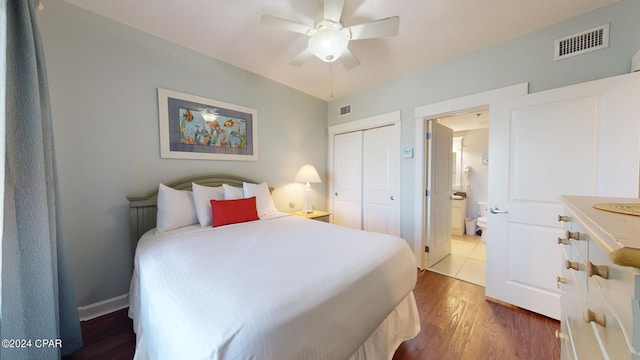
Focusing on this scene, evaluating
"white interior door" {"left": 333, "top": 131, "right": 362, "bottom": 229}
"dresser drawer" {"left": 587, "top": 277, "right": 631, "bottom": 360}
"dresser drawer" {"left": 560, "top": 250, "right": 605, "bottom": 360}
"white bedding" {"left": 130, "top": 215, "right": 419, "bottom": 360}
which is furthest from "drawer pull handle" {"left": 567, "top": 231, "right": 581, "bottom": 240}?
"white interior door" {"left": 333, "top": 131, "right": 362, "bottom": 229}

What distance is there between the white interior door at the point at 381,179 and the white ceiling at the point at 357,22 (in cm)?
93

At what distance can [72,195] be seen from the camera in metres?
1.76

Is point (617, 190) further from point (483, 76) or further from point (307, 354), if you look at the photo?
point (307, 354)

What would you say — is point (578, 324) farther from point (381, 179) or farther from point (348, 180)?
point (348, 180)

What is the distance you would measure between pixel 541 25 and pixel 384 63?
4.42 feet

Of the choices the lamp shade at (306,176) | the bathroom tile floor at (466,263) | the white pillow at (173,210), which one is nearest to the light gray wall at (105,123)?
the white pillow at (173,210)

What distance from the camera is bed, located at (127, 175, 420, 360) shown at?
748 millimetres

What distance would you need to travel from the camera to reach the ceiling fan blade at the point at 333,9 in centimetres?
144

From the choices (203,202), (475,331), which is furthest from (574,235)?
(203,202)

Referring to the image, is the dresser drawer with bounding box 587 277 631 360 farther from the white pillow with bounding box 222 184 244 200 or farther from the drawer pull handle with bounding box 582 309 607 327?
the white pillow with bounding box 222 184 244 200

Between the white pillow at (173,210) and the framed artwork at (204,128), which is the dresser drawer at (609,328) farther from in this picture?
the framed artwork at (204,128)

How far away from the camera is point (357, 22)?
187 centimetres

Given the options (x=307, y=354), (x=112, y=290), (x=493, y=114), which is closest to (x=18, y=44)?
(x=112, y=290)

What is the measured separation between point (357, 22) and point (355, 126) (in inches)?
64.2
